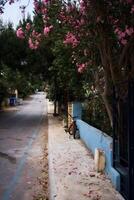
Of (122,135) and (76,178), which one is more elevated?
(122,135)

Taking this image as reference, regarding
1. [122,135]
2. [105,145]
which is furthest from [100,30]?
[105,145]

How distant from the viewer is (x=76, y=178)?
1095 cm

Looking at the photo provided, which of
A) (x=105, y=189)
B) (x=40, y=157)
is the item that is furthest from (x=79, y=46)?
(x=40, y=157)

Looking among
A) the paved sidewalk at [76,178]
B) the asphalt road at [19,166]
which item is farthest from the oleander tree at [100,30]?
the asphalt road at [19,166]

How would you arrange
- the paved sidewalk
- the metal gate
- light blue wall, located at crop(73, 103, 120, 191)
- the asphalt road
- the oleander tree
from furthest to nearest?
the asphalt road < light blue wall, located at crop(73, 103, 120, 191) < the paved sidewalk < the metal gate < the oleander tree

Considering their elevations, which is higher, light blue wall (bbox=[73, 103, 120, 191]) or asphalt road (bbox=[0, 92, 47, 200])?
light blue wall (bbox=[73, 103, 120, 191])

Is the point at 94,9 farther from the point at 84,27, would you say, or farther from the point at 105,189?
the point at 105,189

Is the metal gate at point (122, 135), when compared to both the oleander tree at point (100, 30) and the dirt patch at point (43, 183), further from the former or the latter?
the dirt patch at point (43, 183)

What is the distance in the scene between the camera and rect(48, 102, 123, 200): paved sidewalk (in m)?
9.22

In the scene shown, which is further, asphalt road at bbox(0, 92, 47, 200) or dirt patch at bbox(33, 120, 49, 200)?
asphalt road at bbox(0, 92, 47, 200)

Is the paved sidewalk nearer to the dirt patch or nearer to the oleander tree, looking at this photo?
the dirt patch

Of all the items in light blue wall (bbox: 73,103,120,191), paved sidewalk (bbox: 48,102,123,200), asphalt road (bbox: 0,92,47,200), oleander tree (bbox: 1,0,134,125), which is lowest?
asphalt road (bbox: 0,92,47,200)

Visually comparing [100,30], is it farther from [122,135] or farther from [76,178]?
[76,178]

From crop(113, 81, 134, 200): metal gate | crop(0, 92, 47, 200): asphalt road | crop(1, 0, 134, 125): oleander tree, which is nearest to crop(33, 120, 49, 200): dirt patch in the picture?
crop(0, 92, 47, 200): asphalt road
